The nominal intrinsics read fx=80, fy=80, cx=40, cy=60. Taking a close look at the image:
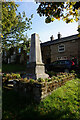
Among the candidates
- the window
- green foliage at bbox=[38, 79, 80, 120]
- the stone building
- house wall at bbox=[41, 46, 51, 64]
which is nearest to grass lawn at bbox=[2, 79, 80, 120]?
green foliage at bbox=[38, 79, 80, 120]

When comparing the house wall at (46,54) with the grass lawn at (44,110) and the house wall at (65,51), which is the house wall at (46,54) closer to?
the house wall at (65,51)

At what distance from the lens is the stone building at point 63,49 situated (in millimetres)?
15469

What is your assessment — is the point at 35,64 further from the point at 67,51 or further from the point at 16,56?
the point at 16,56

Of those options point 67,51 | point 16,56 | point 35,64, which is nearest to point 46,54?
point 67,51

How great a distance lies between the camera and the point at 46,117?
2537mm

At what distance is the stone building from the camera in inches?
609

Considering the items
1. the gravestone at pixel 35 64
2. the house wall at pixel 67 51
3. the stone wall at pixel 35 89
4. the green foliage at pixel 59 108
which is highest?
the house wall at pixel 67 51

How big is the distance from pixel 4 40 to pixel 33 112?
980 cm

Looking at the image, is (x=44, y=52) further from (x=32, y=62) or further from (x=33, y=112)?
(x=33, y=112)

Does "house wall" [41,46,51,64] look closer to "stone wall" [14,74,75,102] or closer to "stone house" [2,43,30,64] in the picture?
"stone house" [2,43,30,64]

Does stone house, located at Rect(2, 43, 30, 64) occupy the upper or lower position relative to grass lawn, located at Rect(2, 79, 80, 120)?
upper

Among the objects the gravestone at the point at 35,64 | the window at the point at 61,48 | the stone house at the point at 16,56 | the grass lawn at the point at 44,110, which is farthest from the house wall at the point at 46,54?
the grass lawn at the point at 44,110

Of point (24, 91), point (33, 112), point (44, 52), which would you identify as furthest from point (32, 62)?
point (44, 52)

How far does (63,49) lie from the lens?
17.5 m
